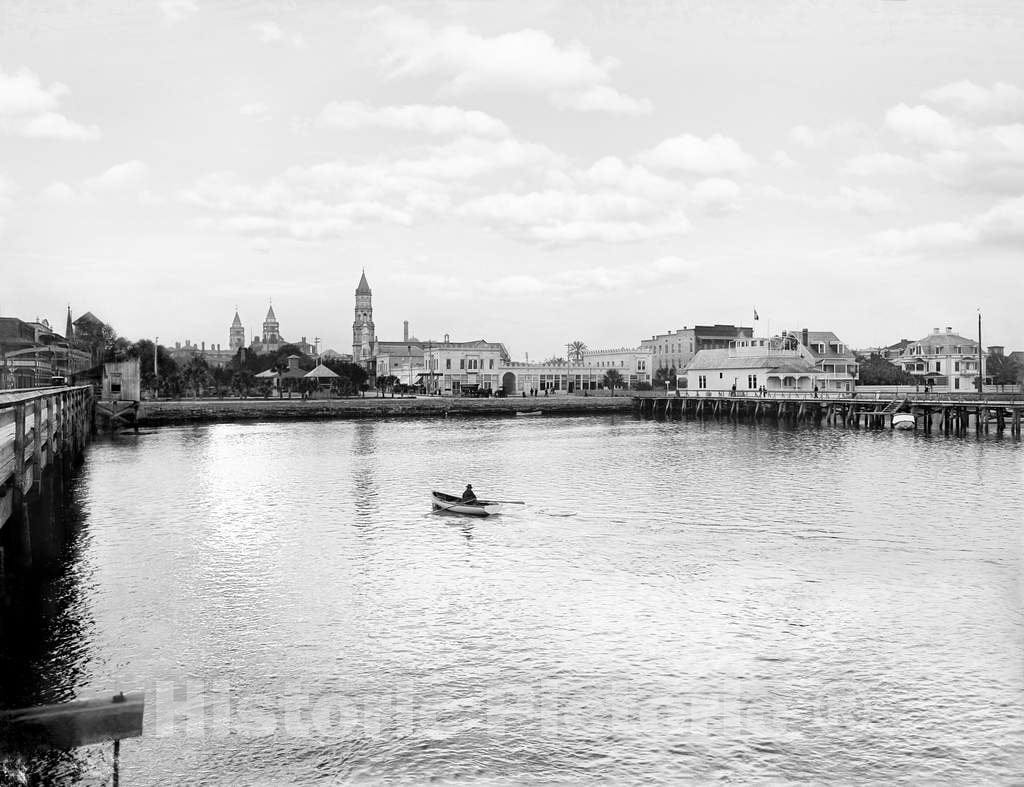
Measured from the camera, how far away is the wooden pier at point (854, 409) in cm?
8069

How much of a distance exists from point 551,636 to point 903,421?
242 feet

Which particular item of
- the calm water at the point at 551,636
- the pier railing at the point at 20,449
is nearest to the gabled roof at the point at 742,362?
the calm water at the point at 551,636

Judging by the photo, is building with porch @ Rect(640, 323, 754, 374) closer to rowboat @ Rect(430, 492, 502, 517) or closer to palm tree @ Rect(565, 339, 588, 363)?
palm tree @ Rect(565, 339, 588, 363)

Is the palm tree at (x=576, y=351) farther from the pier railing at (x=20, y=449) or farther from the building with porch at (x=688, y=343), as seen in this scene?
the pier railing at (x=20, y=449)

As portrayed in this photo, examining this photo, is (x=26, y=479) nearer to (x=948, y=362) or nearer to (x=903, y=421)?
(x=903, y=421)

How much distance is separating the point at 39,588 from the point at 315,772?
43.8 ft

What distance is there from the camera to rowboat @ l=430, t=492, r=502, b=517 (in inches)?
1367

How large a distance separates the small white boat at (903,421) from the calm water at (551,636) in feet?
150

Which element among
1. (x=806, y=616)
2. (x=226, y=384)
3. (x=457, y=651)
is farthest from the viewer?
(x=226, y=384)

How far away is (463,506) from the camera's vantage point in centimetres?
3503

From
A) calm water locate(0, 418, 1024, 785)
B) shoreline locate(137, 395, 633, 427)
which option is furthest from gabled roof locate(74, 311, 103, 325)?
calm water locate(0, 418, 1024, 785)

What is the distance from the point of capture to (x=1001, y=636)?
19.6 meters

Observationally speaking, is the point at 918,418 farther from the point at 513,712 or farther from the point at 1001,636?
the point at 513,712

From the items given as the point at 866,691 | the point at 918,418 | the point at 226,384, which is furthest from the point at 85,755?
the point at 226,384
